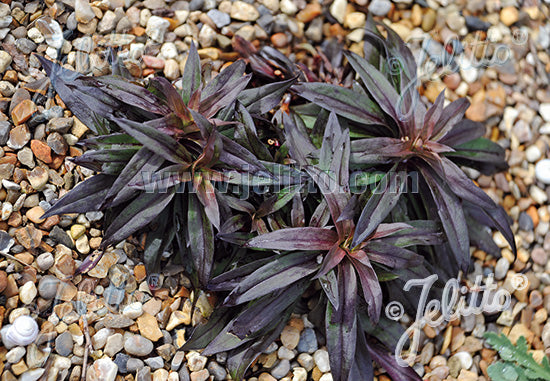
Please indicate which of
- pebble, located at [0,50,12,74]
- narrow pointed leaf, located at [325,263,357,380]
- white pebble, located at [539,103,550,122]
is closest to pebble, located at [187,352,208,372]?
narrow pointed leaf, located at [325,263,357,380]

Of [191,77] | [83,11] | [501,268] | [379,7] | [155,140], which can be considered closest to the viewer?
[155,140]

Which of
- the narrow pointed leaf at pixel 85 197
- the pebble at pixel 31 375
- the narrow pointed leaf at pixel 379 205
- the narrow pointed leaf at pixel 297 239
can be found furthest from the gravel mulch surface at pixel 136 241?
the narrow pointed leaf at pixel 379 205

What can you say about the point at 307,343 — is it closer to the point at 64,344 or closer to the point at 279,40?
the point at 64,344

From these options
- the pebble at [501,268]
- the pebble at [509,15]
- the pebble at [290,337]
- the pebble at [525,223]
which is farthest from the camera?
the pebble at [509,15]

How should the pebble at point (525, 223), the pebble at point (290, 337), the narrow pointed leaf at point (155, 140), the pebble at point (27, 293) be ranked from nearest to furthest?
the narrow pointed leaf at point (155, 140), the pebble at point (27, 293), the pebble at point (290, 337), the pebble at point (525, 223)

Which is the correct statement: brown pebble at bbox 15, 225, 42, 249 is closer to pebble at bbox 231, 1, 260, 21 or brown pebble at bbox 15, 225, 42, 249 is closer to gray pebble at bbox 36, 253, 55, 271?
gray pebble at bbox 36, 253, 55, 271

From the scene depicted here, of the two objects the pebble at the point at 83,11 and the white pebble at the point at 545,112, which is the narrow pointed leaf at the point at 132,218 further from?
the white pebble at the point at 545,112

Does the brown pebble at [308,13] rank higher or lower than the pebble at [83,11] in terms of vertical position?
lower

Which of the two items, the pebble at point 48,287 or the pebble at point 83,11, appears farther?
the pebble at point 83,11

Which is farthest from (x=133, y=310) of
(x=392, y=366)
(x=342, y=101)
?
(x=342, y=101)
